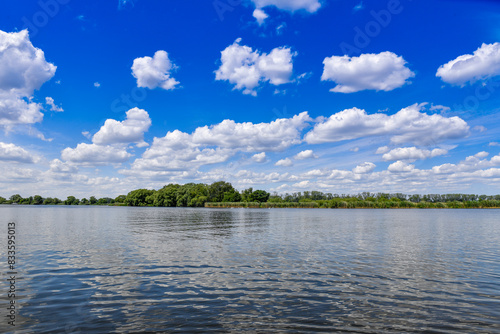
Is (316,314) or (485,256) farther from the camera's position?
(485,256)

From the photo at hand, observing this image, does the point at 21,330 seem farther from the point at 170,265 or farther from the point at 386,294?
the point at 386,294

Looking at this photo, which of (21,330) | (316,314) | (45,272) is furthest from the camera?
(45,272)

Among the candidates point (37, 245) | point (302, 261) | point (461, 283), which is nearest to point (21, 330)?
point (302, 261)

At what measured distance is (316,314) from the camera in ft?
45.3

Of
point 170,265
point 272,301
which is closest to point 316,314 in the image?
point 272,301

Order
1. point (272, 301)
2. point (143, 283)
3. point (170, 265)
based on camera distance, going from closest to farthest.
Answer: point (272, 301) < point (143, 283) < point (170, 265)

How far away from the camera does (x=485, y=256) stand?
28812 millimetres

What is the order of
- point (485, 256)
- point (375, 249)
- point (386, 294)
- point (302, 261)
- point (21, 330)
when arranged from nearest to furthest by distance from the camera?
1. point (21, 330)
2. point (386, 294)
3. point (302, 261)
4. point (485, 256)
5. point (375, 249)

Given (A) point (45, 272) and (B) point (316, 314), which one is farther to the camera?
(A) point (45, 272)

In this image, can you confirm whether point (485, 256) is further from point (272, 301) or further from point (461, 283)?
point (272, 301)

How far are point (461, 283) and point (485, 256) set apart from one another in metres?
12.8

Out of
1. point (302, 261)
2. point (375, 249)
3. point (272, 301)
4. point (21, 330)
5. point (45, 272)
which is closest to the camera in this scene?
point (21, 330)

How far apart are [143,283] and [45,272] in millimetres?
7824

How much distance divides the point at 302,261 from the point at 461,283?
10805 mm
